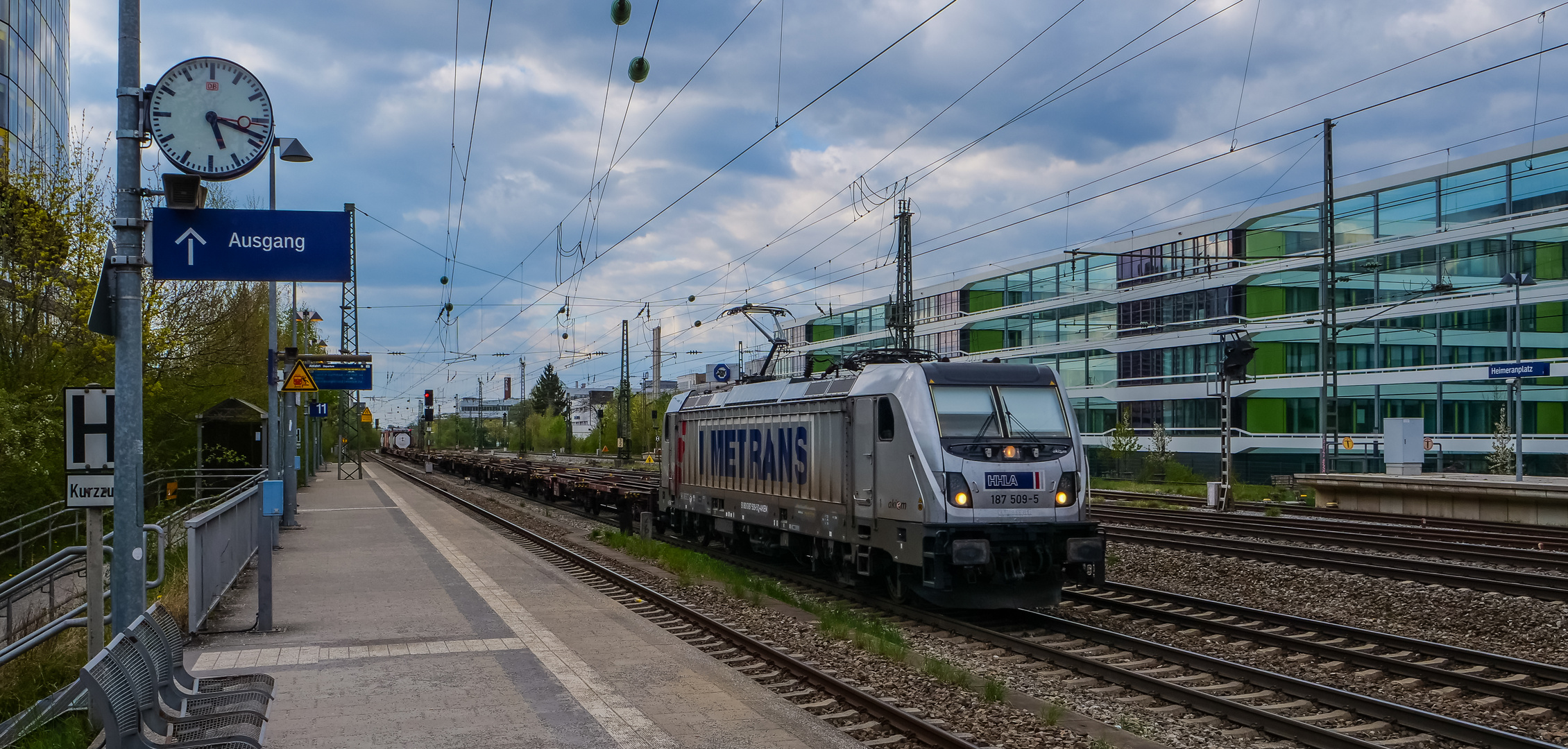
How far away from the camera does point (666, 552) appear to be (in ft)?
60.3

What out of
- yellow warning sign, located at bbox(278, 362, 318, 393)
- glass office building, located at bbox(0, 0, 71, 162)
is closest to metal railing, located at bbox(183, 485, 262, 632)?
yellow warning sign, located at bbox(278, 362, 318, 393)

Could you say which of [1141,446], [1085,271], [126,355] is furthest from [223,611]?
[1085,271]

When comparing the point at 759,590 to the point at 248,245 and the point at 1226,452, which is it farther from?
the point at 1226,452

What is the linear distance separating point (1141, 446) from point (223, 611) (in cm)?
4887

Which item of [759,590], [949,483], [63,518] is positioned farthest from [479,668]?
[63,518]

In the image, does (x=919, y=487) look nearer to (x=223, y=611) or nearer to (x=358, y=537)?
(x=223, y=611)

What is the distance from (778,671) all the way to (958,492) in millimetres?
3457

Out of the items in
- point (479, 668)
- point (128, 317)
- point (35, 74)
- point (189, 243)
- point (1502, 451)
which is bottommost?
point (479, 668)

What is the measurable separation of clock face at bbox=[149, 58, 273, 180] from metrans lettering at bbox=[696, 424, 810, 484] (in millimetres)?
9228

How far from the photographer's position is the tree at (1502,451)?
3750 cm

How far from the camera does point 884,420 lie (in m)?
13.4

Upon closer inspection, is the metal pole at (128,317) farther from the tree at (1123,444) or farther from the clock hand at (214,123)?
the tree at (1123,444)

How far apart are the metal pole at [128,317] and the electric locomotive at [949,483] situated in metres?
7.61

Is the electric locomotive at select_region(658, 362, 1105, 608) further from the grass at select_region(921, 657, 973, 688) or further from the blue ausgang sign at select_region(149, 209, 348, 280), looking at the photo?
the blue ausgang sign at select_region(149, 209, 348, 280)
